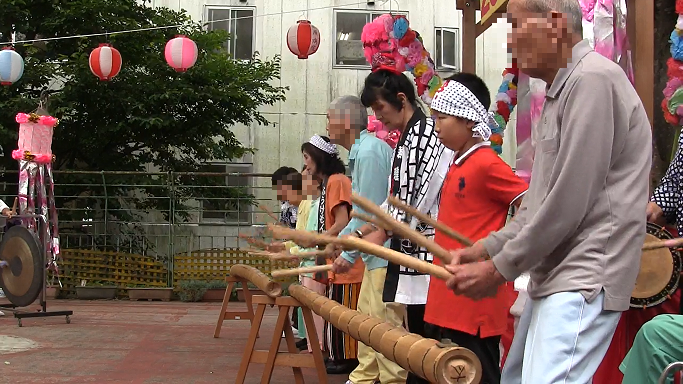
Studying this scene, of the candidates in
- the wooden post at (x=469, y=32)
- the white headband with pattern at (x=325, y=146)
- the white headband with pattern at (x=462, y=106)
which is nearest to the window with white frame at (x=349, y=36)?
the wooden post at (x=469, y=32)

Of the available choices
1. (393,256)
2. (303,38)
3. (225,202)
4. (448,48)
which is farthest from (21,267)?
(448,48)

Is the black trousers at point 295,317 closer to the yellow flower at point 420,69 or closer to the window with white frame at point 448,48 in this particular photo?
the yellow flower at point 420,69

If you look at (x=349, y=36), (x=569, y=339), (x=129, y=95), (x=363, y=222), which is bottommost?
(x=569, y=339)

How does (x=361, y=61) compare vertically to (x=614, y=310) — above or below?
above

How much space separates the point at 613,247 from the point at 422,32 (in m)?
16.5

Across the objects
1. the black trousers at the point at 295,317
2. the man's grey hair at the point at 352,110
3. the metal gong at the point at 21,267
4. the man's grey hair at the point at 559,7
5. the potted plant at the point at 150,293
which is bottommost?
the potted plant at the point at 150,293

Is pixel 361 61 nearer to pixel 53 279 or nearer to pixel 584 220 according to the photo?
pixel 53 279

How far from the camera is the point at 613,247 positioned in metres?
2.32

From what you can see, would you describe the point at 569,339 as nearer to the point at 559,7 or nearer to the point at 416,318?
the point at 559,7

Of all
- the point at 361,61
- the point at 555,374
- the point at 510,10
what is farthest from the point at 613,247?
the point at 361,61

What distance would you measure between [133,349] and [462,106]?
5.18m

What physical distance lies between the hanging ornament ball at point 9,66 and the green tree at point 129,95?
10.4 feet

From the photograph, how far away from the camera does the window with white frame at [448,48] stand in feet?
60.8

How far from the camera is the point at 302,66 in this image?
60.5ft
